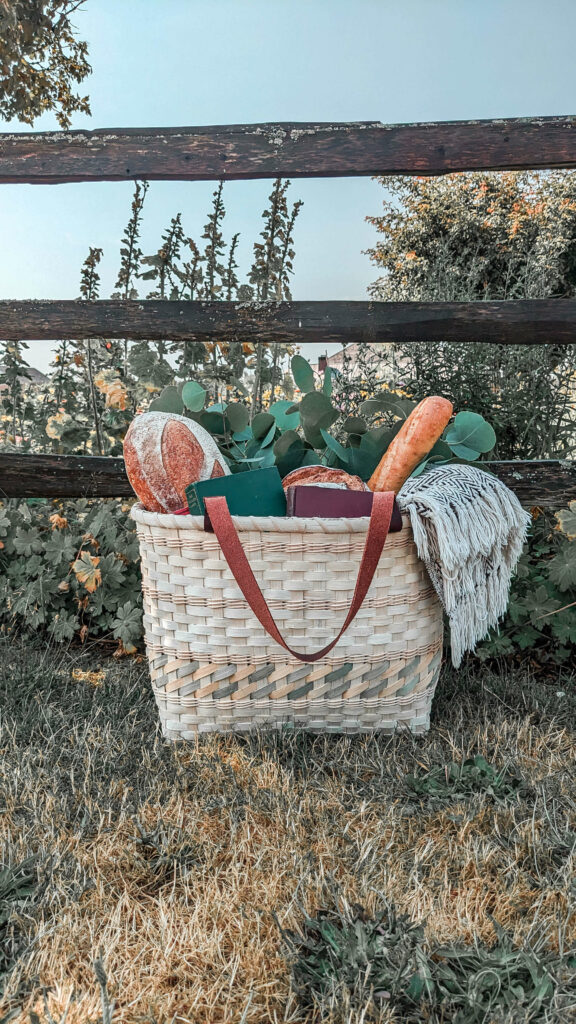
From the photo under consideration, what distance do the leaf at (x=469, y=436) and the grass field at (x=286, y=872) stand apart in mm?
685

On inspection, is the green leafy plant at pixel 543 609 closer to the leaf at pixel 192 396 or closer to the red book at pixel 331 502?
the red book at pixel 331 502

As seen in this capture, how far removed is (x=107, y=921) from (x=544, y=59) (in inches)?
190

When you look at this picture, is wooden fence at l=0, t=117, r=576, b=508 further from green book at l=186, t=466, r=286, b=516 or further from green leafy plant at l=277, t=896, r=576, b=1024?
green leafy plant at l=277, t=896, r=576, b=1024

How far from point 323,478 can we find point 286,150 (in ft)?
3.77

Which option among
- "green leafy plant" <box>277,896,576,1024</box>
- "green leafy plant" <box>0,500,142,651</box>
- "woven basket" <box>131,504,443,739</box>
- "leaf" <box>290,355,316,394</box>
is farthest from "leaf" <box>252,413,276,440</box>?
"green leafy plant" <box>277,896,576,1024</box>

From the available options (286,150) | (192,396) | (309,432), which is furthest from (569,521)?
(286,150)

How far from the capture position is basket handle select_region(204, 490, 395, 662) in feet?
4.95

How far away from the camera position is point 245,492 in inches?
63.9

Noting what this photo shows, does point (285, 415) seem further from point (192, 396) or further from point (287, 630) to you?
point (287, 630)

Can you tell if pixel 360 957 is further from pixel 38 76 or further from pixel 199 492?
pixel 38 76

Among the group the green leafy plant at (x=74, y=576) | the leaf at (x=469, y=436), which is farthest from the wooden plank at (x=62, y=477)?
the leaf at (x=469, y=436)

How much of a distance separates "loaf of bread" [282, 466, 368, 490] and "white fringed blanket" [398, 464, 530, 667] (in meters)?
0.14

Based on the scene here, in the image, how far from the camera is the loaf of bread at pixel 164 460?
171cm

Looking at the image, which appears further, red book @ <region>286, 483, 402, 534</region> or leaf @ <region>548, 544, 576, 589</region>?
leaf @ <region>548, 544, 576, 589</region>
